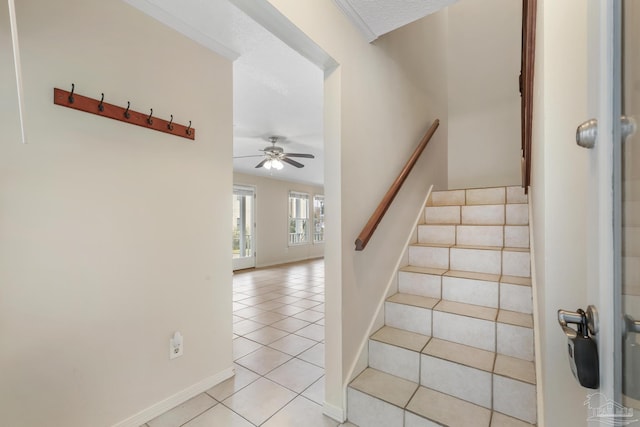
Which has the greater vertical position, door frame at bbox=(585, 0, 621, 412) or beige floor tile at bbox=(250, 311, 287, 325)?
door frame at bbox=(585, 0, 621, 412)

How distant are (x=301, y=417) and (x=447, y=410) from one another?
789 millimetres

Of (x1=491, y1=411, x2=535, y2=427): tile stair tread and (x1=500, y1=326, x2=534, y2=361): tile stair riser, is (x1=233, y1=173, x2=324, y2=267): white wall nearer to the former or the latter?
(x1=500, y1=326, x2=534, y2=361): tile stair riser

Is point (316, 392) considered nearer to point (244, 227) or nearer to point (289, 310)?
Answer: point (289, 310)

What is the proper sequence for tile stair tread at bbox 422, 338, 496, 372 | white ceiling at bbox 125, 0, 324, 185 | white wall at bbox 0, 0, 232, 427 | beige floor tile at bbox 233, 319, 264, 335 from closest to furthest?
white wall at bbox 0, 0, 232, 427 < tile stair tread at bbox 422, 338, 496, 372 < white ceiling at bbox 125, 0, 324, 185 < beige floor tile at bbox 233, 319, 264, 335

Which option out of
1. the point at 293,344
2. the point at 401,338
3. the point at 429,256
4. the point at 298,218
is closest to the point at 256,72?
the point at 429,256

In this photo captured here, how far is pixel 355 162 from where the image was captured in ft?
5.26

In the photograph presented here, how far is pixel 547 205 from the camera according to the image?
0.85 meters

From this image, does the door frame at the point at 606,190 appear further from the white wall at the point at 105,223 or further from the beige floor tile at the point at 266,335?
the beige floor tile at the point at 266,335

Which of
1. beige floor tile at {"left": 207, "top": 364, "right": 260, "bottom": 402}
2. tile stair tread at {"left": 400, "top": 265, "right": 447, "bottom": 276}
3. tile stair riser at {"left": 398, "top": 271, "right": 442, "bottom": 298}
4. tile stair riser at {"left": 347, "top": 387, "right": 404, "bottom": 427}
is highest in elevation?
tile stair tread at {"left": 400, "top": 265, "right": 447, "bottom": 276}

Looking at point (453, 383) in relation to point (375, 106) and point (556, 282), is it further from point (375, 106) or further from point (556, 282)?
point (375, 106)

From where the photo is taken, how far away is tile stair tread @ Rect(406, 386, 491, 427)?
48.9 inches

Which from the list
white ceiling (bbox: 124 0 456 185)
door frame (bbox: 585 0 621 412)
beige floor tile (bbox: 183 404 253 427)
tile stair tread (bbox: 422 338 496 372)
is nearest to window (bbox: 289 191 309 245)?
white ceiling (bbox: 124 0 456 185)

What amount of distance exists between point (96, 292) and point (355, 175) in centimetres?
151

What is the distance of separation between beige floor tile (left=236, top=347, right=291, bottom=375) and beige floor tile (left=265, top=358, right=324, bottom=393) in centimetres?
6
